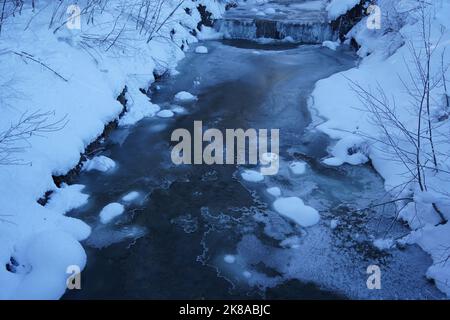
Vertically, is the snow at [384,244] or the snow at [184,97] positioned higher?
the snow at [384,244]

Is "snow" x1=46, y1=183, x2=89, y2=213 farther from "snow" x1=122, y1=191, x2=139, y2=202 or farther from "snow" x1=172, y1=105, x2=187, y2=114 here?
"snow" x1=172, y1=105, x2=187, y2=114

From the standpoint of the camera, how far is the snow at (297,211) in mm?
4938

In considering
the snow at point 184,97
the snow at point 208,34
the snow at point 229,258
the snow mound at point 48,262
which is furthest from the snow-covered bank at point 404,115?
the snow at point 208,34

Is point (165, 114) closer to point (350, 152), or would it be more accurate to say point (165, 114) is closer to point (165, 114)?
point (165, 114)

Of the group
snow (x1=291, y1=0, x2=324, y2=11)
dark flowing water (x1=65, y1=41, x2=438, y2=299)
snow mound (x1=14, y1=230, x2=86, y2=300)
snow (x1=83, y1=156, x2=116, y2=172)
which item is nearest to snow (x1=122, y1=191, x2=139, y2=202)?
dark flowing water (x1=65, y1=41, x2=438, y2=299)

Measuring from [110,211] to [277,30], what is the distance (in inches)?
400

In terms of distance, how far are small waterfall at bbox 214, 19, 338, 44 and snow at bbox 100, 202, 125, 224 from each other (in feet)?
32.8

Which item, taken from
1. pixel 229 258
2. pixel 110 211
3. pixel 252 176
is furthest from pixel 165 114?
pixel 229 258

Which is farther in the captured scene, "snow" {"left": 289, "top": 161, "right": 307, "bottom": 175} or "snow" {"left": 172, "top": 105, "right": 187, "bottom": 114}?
"snow" {"left": 172, "top": 105, "right": 187, "bottom": 114}

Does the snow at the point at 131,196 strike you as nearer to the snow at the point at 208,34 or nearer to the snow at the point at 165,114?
the snow at the point at 165,114

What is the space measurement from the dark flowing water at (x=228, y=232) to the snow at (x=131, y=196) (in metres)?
0.08

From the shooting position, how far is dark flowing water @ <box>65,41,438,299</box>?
4055mm
